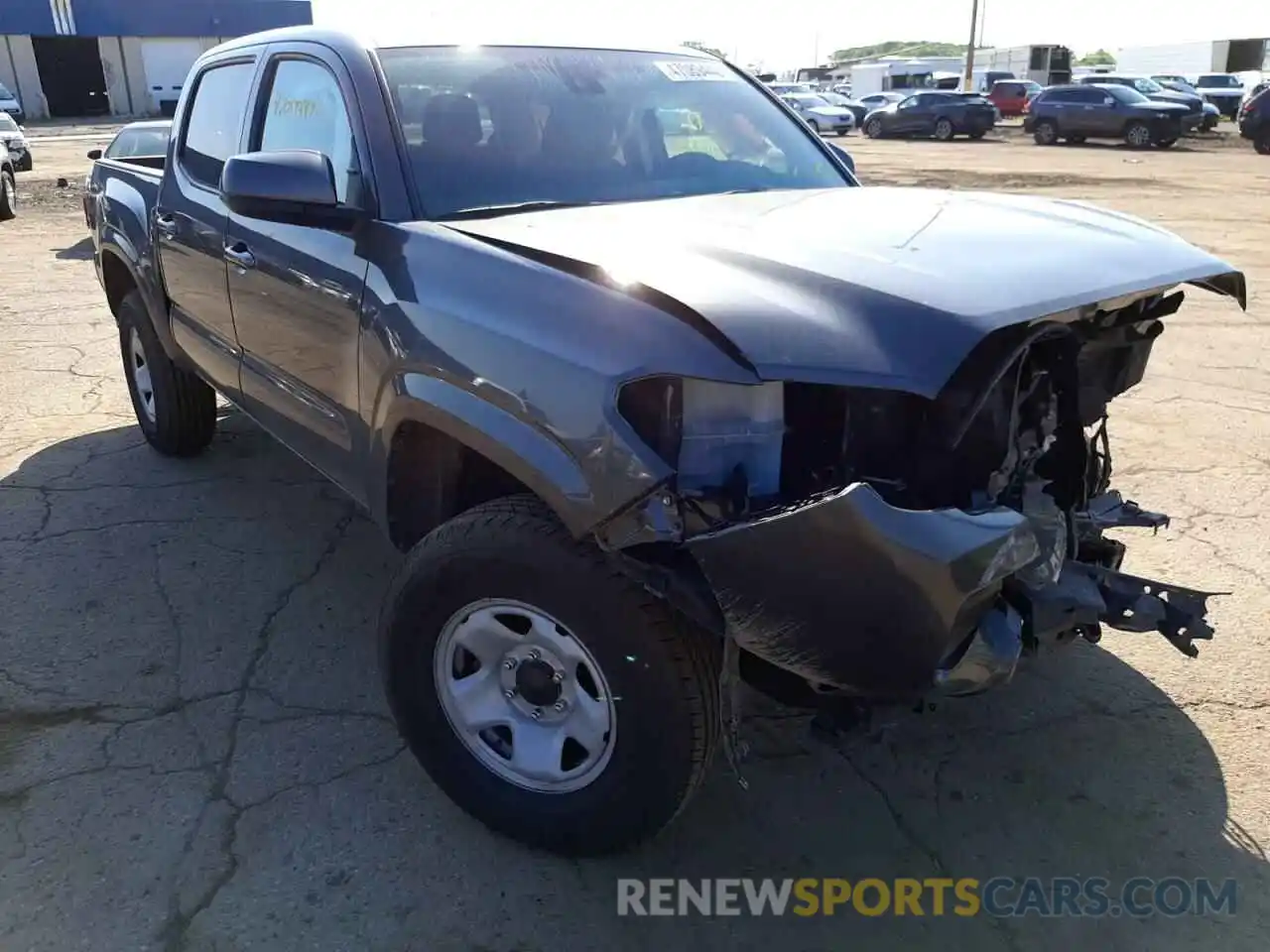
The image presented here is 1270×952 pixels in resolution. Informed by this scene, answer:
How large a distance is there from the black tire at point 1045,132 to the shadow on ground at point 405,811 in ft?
95.1

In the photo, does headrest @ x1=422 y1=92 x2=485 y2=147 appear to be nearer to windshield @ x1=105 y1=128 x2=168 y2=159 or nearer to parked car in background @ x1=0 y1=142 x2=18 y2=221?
windshield @ x1=105 y1=128 x2=168 y2=159

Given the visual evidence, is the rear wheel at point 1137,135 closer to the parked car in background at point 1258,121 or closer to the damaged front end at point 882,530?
the parked car in background at point 1258,121

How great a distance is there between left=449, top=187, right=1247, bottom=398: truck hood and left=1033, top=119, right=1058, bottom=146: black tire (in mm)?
28974

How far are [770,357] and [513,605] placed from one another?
2.76ft

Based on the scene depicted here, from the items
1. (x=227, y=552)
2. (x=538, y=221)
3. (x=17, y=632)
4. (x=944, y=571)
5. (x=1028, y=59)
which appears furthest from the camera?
(x=1028, y=59)

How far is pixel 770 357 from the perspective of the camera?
6.29ft

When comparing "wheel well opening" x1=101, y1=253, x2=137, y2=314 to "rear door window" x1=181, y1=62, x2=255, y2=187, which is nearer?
"rear door window" x1=181, y1=62, x2=255, y2=187

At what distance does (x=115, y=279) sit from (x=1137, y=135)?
91.7 feet

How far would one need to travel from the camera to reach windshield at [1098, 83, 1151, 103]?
2686 centimetres

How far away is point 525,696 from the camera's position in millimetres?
2441

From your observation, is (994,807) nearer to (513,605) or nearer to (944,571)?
(944,571)

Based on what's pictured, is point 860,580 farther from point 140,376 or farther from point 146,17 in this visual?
point 146,17

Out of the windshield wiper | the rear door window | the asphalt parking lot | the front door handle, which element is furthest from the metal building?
the windshield wiper

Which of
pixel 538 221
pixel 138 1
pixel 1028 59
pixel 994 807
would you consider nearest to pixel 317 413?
pixel 538 221
